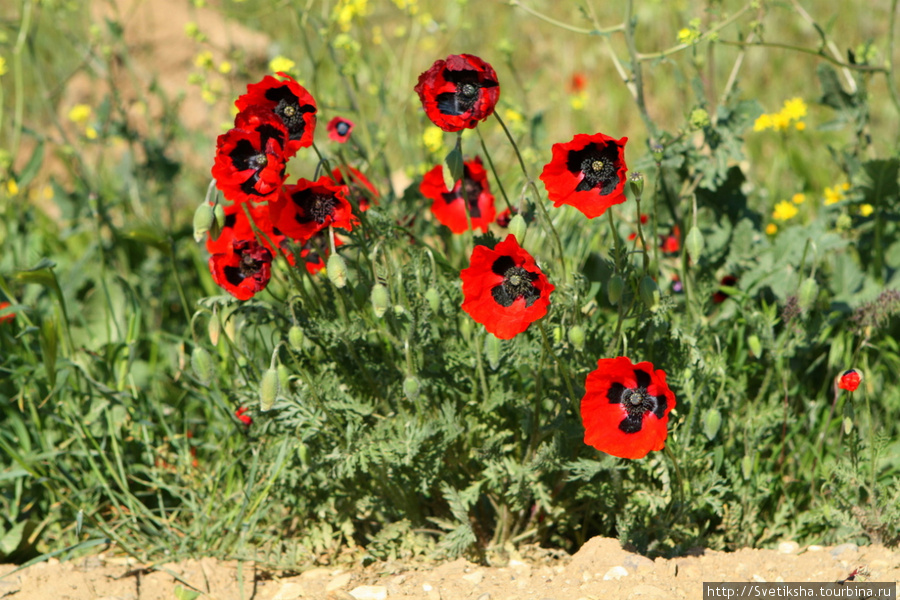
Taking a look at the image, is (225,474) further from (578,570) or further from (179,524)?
(578,570)

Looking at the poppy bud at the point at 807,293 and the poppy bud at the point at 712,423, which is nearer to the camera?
the poppy bud at the point at 712,423

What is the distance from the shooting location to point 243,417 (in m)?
2.56

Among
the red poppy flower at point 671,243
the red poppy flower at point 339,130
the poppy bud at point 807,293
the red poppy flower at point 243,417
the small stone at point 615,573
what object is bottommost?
the small stone at point 615,573

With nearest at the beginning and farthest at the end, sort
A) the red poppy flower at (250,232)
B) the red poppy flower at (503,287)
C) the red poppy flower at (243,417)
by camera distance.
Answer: the red poppy flower at (503,287)
the red poppy flower at (250,232)
the red poppy flower at (243,417)

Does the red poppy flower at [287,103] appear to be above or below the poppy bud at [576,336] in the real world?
above

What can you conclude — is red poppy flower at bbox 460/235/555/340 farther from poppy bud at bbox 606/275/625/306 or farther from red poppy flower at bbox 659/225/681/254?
red poppy flower at bbox 659/225/681/254

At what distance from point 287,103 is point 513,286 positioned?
726 mm

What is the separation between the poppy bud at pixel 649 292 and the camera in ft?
6.60

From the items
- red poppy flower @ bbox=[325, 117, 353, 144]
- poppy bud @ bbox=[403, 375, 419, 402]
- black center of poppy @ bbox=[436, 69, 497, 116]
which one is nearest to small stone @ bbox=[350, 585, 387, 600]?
poppy bud @ bbox=[403, 375, 419, 402]

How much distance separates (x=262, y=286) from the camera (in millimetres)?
2156

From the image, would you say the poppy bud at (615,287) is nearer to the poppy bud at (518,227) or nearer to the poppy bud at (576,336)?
the poppy bud at (576,336)

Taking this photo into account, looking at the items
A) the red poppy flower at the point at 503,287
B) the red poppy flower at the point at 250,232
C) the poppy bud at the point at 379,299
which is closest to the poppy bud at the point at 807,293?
the red poppy flower at the point at 503,287

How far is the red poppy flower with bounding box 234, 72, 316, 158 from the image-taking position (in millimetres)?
2051

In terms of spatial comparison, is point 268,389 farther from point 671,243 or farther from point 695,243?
point 671,243
